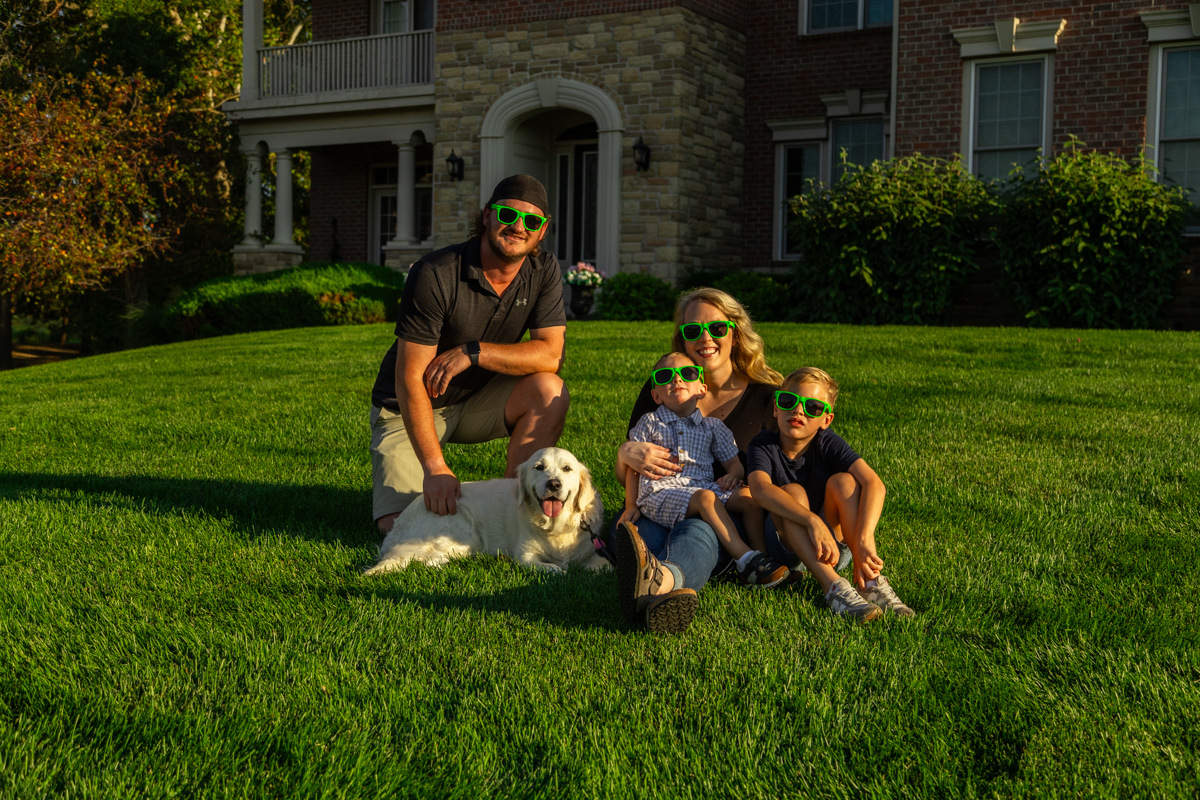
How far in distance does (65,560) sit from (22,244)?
14.2 meters

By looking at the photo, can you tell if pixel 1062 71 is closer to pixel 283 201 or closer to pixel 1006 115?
pixel 1006 115

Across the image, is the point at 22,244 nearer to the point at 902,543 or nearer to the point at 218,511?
the point at 218,511

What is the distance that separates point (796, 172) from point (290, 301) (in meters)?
8.50

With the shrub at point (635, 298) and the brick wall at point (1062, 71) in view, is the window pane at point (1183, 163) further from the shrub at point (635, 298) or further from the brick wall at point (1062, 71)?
the shrub at point (635, 298)

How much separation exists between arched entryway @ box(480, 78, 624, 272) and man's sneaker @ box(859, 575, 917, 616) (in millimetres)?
12842

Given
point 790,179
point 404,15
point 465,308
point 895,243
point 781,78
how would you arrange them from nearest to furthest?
point 465,308 < point 895,243 < point 781,78 < point 790,179 < point 404,15

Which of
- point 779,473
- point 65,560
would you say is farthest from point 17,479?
point 779,473

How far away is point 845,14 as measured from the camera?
679 inches

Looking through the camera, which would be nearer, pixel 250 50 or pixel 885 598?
pixel 885 598

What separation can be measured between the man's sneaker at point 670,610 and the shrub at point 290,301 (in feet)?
41.4

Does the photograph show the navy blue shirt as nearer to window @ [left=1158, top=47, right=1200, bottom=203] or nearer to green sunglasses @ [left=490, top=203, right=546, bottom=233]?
green sunglasses @ [left=490, top=203, right=546, bottom=233]

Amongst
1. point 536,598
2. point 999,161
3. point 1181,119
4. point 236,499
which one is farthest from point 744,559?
point 1181,119

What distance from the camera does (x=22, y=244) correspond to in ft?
53.3

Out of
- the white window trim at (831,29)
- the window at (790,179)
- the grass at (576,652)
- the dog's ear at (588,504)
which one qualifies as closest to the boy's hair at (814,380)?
the grass at (576,652)
